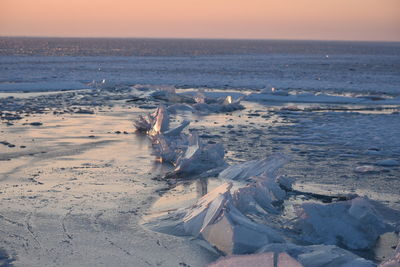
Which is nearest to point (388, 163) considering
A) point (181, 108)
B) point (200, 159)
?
point (200, 159)

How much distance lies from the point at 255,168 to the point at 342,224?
6.04 ft

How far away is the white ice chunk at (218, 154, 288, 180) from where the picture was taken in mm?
6223

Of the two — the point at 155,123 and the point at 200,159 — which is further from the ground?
the point at 200,159

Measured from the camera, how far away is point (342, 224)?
4.65 metres

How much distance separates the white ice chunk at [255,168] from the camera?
6.22 meters

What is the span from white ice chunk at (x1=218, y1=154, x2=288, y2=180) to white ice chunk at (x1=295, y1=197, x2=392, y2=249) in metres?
1.33

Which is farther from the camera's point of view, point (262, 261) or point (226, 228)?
point (226, 228)

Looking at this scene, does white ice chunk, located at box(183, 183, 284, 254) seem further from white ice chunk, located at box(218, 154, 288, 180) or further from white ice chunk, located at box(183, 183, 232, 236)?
white ice chunk, located at box(218, 154, 288, 180)

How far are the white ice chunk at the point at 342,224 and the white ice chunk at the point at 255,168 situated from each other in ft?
4.37

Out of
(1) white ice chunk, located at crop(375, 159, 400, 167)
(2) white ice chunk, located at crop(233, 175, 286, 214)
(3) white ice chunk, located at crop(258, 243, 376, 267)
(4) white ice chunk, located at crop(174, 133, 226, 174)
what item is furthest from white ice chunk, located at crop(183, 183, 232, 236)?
(1) white ice chunk, located at crop(375, 159, 400, 167)

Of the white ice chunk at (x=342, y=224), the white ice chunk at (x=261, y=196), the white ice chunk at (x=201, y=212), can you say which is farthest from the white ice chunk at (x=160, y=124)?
the white ice chunk at (x=342, y=224)

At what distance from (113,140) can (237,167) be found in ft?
10.1

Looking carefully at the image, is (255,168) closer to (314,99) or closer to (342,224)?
(342,224)

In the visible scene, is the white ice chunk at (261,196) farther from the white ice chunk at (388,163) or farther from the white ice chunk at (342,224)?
the white ice chunk at (388,163)
